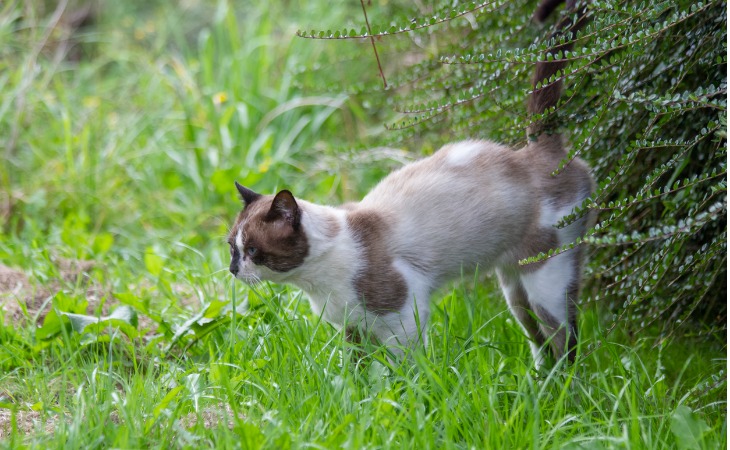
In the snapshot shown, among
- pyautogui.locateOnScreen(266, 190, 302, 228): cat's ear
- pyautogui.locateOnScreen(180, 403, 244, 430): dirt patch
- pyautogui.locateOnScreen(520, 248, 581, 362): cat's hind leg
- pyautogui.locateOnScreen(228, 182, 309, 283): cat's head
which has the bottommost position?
pyautogui.locateOnScreen(520, 248, 581, 362): cat's hind leg

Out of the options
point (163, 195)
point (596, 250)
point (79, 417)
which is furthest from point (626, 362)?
point (163, 195)

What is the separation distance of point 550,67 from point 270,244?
111 cm

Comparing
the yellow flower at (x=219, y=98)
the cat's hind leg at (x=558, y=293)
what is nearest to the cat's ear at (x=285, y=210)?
the cat's hind leg at (x=558, y=293)

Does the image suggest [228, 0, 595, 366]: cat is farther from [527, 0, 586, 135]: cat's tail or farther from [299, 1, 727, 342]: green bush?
[299, 1, 727, 342]: green bush

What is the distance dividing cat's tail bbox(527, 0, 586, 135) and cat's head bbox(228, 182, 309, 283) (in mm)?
849

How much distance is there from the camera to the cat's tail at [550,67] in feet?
9.31

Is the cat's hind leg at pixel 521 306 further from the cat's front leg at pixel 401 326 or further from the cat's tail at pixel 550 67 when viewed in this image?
the cat's tail at pixel 550 67

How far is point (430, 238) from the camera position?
9.99ft

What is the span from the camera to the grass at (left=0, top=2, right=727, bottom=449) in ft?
7.91

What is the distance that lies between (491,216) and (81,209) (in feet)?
9.52

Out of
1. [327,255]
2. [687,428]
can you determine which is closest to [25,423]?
[327,255]

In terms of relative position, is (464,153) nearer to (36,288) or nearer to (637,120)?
(637,120)

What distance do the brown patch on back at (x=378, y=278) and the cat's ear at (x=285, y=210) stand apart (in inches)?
9.2

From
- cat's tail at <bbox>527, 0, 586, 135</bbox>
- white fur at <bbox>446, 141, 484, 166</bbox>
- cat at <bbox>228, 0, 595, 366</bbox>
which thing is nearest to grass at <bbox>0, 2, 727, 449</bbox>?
cat at <bbox>228, 0, 595, 366</bbox>
